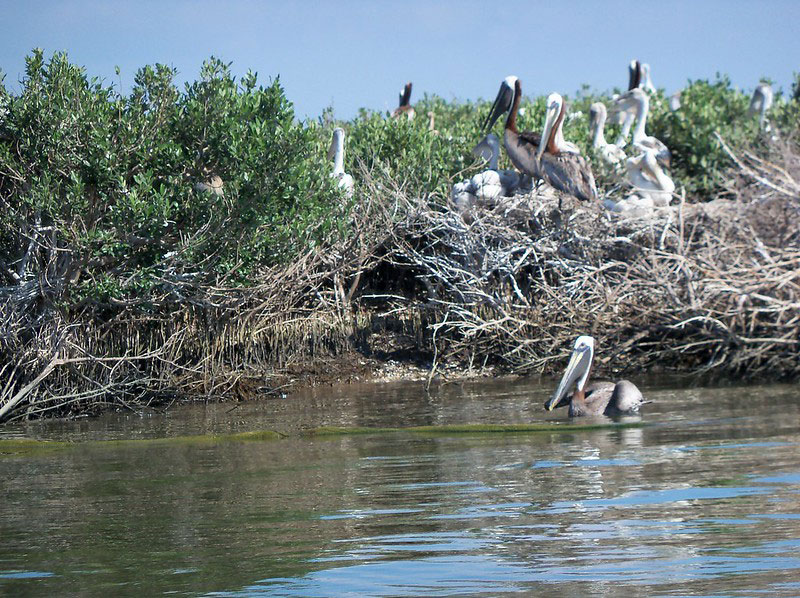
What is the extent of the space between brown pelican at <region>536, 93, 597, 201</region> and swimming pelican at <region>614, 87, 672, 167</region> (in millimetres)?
1257

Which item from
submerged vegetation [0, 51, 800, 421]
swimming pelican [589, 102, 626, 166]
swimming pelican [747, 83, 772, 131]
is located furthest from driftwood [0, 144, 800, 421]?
swimming pelican [747, 83, 772, 131]

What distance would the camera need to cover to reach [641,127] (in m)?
15.3

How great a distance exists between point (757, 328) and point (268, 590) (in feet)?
23.7

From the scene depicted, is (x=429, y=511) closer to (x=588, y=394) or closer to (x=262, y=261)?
(x=588, y=394)

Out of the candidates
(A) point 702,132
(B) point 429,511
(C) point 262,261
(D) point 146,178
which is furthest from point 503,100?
(B) point 429,511

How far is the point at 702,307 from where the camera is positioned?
1062 cm

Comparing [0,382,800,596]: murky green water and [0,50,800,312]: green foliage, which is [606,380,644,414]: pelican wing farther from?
[0,50,800,312]: green foliage

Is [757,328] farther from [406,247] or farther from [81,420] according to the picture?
[81,420]

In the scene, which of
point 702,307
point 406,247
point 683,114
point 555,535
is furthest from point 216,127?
point 683,114

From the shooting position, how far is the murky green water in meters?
4.69

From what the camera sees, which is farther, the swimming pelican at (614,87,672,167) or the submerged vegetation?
the swimming pelican at (614,87,672,167)

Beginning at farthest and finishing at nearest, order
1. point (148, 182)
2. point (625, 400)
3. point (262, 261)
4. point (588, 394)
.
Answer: point (262, 261) → point (148, 182) → point (588, 394) → point (625, 400)

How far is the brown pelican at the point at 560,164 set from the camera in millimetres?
12297

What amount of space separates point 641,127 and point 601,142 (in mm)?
543
